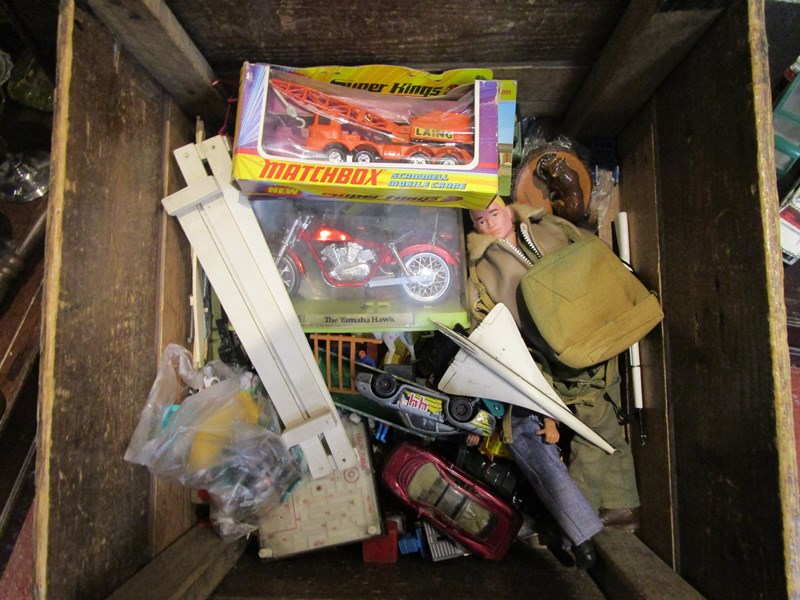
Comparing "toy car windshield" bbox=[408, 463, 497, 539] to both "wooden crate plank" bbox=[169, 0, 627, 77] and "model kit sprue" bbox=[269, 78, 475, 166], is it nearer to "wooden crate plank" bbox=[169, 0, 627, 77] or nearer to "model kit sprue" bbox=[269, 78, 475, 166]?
"model kit sprue" bbox=[269, 78, 475, 166]

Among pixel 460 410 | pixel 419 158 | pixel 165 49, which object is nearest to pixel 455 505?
pixel 460 410

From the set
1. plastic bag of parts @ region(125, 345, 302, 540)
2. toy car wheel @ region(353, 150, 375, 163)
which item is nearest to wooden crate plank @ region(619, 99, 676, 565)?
toy car wheel @ region(353, 150, 375, 163)

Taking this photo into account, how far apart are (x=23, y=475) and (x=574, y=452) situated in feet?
6.22

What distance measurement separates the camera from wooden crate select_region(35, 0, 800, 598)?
102 cm

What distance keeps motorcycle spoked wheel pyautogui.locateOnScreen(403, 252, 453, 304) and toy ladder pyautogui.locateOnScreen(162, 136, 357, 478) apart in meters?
0.35

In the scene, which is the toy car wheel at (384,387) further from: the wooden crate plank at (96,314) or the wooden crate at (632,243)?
the wooden crate plank at (96,314)

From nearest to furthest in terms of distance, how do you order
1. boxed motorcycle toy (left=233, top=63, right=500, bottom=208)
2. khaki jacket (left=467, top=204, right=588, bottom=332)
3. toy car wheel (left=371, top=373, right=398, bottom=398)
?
boxed motorcycle toy (left=233, top=63, right=500, bottom=208) → toy car wheel (left=371, top=373, right=398, bottom=398) → khaki jacket (left=467, top=204, right=588, bottom=332)

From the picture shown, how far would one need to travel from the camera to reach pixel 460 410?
4.52 ft

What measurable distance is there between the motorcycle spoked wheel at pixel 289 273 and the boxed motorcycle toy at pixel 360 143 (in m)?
0.22

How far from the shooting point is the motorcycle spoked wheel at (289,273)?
1.49m

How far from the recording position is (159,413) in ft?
4.44

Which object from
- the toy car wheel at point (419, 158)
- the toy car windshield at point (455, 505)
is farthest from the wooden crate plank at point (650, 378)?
the toy car wheel at point (419, 158)

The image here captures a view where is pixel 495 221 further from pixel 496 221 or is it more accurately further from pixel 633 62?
pixel 633 62

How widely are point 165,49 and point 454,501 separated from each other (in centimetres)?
147
